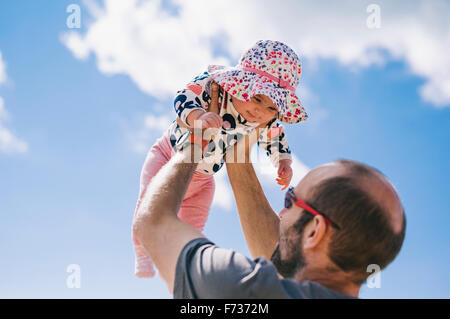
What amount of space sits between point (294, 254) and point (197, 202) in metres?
1.59

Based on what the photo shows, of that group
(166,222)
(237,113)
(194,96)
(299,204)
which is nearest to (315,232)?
(299,204)

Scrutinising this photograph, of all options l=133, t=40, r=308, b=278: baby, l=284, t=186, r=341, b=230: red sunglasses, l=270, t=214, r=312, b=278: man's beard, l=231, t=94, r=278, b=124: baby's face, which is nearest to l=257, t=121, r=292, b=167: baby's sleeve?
l=133, t=40, r=308, b=278: baby

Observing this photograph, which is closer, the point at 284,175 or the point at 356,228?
the point at 356,228

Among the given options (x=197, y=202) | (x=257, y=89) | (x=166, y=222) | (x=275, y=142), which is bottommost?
(x=166, y=222)

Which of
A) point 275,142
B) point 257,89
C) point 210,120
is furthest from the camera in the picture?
point 275,142

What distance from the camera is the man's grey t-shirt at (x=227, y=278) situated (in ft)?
5.33

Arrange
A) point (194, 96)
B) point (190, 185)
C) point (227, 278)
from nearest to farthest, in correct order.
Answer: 1. point (227, 278)
2. point (194, 96)
3. point (190, 185)

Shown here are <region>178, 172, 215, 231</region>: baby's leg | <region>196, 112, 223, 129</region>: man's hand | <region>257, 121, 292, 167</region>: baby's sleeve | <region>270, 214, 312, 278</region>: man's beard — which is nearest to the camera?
<region>270, 214, 312, 278</region>: man's beard

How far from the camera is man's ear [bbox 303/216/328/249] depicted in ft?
6.34

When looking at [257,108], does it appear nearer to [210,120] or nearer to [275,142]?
[275,142]

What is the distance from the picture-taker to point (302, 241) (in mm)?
2004

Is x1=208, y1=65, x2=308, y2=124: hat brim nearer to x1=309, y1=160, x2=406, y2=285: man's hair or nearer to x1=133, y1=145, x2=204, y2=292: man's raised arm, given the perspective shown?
x1=133, y1=145, x2=204, y2=292: man's raised arm

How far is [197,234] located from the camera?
1.89 meters
